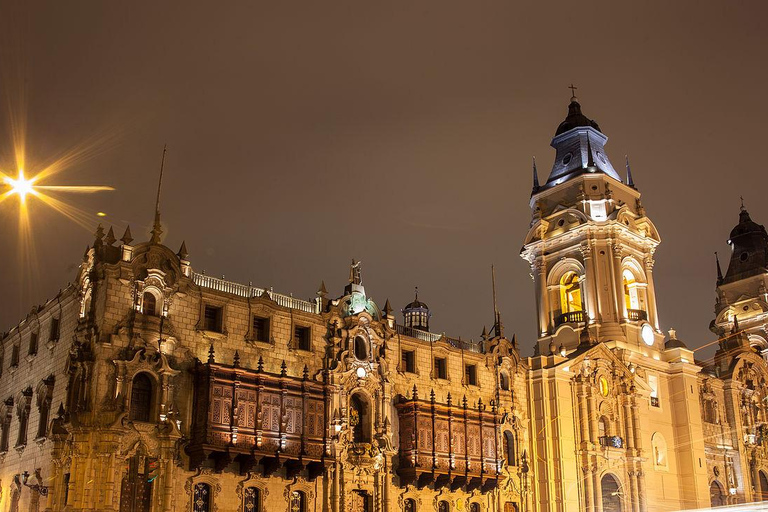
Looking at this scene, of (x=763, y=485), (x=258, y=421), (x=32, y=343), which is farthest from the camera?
(x=763, y=485)

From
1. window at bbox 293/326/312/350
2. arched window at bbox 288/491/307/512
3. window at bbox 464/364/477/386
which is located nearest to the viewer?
arched window at bbox 288/491/307/512

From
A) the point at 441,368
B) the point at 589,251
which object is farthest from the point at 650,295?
the point at 441,368

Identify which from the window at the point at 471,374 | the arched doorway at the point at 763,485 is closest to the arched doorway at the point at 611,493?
the window at the point at 471,374

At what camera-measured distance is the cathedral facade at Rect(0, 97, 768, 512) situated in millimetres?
35375

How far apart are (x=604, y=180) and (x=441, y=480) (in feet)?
85.6

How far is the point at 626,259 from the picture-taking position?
58.8 meters

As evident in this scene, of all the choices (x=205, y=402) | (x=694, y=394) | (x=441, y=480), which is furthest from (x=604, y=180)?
(x=205, y=402)

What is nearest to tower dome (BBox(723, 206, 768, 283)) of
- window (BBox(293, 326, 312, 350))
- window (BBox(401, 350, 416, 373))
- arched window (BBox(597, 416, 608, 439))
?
arched window (BBox(597, 416, 608, 439))

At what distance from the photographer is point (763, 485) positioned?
2505 inches

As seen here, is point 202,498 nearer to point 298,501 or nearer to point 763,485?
point 298,501

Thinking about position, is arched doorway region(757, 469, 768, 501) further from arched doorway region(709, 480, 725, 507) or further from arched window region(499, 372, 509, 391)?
arched window region(499, 372, 509, 391)

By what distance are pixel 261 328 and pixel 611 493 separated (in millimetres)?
26140

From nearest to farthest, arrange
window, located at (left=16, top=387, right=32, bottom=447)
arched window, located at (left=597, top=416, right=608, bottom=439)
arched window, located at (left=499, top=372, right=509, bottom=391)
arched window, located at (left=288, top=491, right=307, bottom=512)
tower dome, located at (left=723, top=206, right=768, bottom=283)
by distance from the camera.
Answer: arched window, located at (left=288, top=491, right=307, bottom=512)
window, located at (left=16, top=387, right=32, bottom=447)
arched window, located at (left=499, top=372, right=509, bottom=391)
arched window, located at (left=597, top=416, right=608, bottom=439)
tower dome, located at (left=723, top=206, right=768, bottom=283)

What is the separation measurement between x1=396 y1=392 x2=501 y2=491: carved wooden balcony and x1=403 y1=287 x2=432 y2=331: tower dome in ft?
66.4
